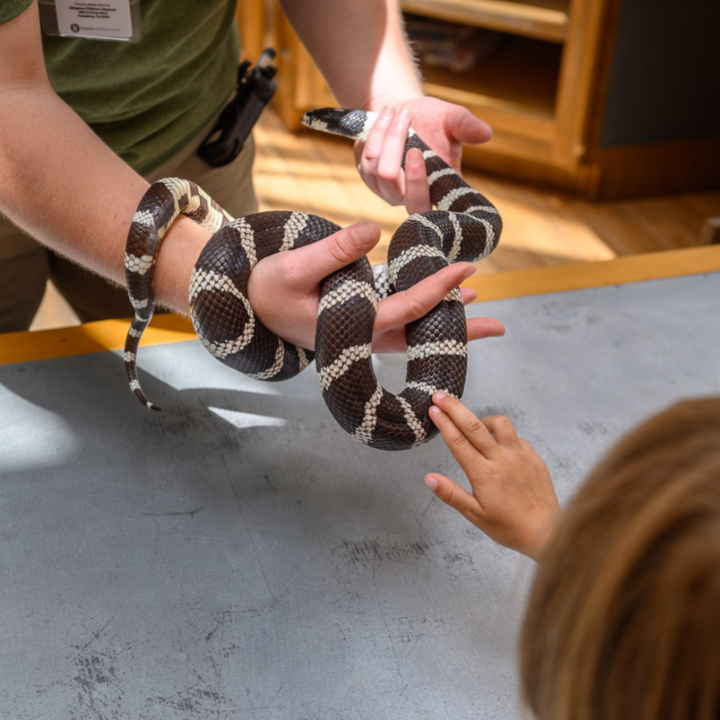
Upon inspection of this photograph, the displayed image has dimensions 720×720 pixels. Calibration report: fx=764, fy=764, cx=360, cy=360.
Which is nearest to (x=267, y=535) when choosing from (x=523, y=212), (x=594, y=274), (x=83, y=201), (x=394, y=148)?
(x=83, y=201)

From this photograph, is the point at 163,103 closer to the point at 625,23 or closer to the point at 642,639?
the point at 642,639

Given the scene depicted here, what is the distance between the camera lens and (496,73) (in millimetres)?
4199

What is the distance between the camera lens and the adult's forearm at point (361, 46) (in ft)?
5.71

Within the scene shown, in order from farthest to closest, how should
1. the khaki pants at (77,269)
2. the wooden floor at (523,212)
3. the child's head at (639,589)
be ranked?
1. the wooden floor at (523,212)
2. the khaki pants at (77,269)
3. the child's head at (639,589)

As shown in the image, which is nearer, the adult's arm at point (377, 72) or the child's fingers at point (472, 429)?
the child's fingers at point (472, 429)

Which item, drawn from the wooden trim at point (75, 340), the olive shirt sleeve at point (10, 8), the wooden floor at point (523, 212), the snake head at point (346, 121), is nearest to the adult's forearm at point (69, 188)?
the olive shirt sleeve at point (10, 8)

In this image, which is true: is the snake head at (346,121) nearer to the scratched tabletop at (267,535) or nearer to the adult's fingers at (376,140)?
the adult's fingers at (376,140)

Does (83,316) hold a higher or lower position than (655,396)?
lower

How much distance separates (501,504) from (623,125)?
320cm

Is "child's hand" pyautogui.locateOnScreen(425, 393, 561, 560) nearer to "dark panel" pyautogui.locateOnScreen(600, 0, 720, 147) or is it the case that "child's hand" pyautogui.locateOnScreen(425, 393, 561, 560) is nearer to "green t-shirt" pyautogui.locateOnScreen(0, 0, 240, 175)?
"green t-shirt" pyautogui.locateOnScreen(0, 0, 240, 175)

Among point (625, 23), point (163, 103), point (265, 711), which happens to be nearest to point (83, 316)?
point (163, 103)

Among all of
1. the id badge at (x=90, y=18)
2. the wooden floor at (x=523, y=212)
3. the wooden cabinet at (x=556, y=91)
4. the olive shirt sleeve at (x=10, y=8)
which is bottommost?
the wooden floor at (x=523, y=212)

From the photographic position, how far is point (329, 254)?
3.57ft

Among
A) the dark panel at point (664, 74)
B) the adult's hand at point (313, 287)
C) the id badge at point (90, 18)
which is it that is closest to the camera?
the adult's hand at point (313, 287)
